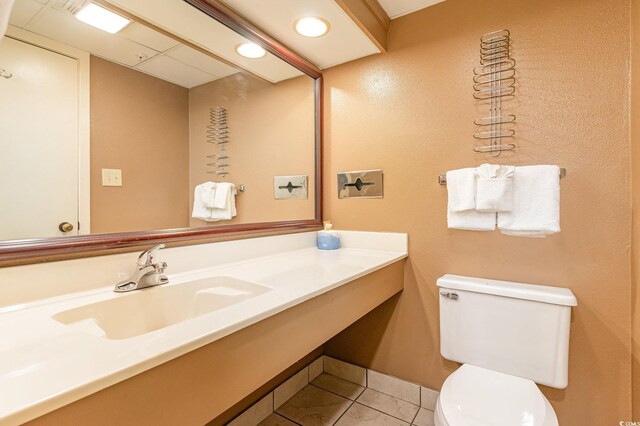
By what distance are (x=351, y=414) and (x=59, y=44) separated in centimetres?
200

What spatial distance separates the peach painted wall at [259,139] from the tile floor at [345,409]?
3.37ft

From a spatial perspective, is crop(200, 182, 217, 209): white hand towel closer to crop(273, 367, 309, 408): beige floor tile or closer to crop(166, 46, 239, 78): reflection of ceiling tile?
crop(166, 46, 239, 78): reflection of ceiling tile

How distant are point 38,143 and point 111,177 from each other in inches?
8.9

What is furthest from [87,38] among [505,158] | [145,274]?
[505,158]

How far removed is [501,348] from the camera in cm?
133

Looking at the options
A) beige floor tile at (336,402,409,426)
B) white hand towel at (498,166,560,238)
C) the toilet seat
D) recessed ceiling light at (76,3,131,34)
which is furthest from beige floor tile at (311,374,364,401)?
recessed ceiling light at (76,3,131,34)

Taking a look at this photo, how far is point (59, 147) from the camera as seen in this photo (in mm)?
1047

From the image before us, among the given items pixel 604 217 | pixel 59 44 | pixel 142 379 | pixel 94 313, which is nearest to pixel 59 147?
pixel 59 44

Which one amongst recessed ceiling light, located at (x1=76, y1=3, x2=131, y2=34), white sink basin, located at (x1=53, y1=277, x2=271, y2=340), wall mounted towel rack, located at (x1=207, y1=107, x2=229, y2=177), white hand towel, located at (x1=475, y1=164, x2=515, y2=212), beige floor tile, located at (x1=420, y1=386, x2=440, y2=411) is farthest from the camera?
beige floor tile, located at (x1=420, y1=386, x2=440, y2=411)

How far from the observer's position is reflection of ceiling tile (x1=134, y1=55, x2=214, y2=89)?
1.28m

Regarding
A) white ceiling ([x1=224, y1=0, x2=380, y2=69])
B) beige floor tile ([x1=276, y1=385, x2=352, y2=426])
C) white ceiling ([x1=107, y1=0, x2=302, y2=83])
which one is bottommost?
beige floor tile ([x1=276, y1=385, x2=352, y2=426])

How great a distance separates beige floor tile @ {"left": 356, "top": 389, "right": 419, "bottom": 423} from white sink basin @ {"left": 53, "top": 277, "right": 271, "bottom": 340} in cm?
108

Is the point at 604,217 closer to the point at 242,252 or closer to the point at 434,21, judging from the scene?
the point at 434,21

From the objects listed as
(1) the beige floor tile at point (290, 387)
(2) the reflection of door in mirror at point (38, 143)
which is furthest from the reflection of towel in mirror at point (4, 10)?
(1) the beige floor tile at point (290, 387)
